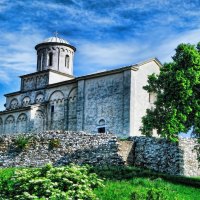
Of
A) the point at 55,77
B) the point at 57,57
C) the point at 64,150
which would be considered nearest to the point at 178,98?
the point at 64,150

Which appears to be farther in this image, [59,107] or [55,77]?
[55,77]

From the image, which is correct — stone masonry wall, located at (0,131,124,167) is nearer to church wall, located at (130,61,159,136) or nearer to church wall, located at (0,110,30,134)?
church wall, located at (130,61,159,136)

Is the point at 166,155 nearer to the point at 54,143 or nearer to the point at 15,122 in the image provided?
the point at 54,143

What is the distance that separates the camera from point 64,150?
1914cm

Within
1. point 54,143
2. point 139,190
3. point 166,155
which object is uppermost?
point 54,143

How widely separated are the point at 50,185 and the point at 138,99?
20845 mm

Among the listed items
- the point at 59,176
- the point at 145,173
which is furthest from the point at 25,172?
the point at 145,173

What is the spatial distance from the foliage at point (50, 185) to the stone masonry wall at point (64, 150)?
8.72 meters

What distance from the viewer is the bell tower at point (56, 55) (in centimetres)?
3806

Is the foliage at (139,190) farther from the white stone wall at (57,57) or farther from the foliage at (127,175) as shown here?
the white stone wall at (57,57)

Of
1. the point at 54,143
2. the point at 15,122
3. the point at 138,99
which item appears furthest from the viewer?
the point at 15,122

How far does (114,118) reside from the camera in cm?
2909

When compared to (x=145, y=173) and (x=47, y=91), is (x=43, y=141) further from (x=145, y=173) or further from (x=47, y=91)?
(x=47, y=91)

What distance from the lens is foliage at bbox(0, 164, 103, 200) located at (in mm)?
8561
